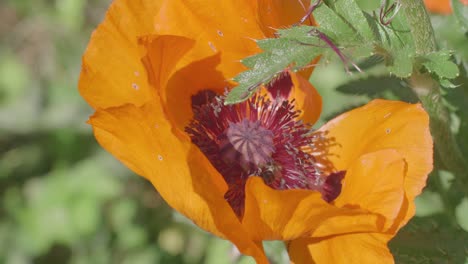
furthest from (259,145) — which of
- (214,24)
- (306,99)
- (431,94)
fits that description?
(431,94)

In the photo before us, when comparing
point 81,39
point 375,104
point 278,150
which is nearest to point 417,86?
point 375,104

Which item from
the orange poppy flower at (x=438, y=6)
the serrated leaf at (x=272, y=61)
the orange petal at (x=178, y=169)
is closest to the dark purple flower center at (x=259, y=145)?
the orange petal at (x=178, y=169)

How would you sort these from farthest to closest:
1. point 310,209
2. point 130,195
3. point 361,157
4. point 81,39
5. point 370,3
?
1. point 81,39
2. point 130,195
3. point 370,3
4. point 361,157
5. point 310,209

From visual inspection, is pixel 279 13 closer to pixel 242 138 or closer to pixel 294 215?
pixel 242 138

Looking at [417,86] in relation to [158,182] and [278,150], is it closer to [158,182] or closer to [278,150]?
[278,150]

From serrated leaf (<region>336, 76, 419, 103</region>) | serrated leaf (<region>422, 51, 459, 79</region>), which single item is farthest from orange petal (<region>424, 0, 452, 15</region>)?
serrated leaf (<region>422, 51, 459, 79</region>)

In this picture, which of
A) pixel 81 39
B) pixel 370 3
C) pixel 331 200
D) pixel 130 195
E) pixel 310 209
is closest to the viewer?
pixel 310 209

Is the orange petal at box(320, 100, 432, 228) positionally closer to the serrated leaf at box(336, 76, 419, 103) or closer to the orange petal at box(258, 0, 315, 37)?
the serrated leaf at box(336, 76, 419, 103)

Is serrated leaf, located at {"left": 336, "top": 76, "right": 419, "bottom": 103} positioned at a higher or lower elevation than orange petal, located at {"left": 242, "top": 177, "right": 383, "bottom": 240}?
lower
